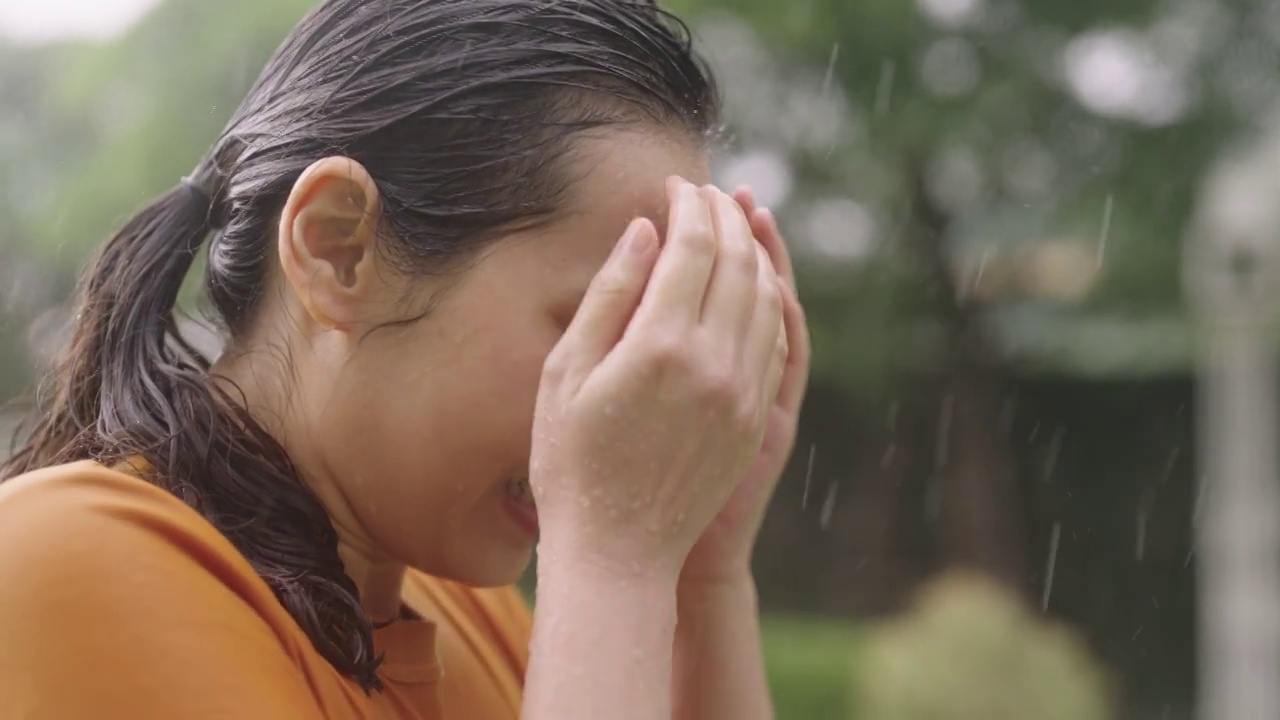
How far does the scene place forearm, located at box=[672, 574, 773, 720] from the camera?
1.84m

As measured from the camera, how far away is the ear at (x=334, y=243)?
4.94 feet

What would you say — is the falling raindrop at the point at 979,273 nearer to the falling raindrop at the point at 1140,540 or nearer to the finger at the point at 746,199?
the falling raindrop at the point at 1140,540

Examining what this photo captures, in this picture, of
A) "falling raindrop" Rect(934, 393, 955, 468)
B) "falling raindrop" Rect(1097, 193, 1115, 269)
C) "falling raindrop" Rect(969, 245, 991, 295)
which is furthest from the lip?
"falling raindrop" Rect(934, 393, 955, 468)

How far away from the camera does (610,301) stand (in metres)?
1.42

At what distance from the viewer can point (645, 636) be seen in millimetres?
1335

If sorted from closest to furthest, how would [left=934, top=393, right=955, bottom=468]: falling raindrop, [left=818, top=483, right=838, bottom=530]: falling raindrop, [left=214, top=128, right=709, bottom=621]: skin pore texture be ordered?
[left=214, top=128, right=709, bottom=621]: skin pore texture < [left=934, top=393, right=955, bottom=468]: falling raindrop < [left=818, top=483, right=838, bottom=530]: falling raindrop

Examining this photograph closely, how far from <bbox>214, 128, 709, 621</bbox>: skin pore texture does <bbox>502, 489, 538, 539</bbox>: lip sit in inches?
0.4

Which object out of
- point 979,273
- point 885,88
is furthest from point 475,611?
point 979,273

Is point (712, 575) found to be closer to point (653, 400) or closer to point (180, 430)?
point (653, 400)

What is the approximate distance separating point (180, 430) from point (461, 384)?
0.29 meters

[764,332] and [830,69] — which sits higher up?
[764,332]

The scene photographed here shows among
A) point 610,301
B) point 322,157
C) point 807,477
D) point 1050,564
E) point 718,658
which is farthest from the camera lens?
point 807,477

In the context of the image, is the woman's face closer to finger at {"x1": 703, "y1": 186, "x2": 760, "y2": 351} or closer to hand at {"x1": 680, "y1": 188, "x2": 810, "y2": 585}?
finger at {"x1": 703, "y1": 186, "x2": 760, "y2": 351}

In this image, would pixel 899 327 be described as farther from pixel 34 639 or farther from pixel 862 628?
pixel 34 639
